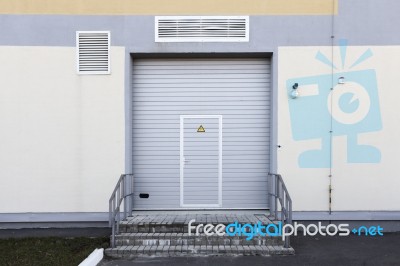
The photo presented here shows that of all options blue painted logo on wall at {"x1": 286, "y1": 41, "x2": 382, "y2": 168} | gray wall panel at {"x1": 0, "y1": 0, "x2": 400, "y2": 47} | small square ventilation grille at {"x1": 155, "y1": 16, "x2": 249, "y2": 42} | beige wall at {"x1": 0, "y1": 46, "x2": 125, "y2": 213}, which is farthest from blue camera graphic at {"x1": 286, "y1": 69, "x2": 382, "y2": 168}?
beige wall at {"x1": 0, "y1": 46, "x2": 125, "y2": 213}

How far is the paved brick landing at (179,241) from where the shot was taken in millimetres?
6449

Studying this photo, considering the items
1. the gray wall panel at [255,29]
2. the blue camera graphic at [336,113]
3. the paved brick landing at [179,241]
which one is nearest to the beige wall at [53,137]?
the gray wall panel at [255,29]

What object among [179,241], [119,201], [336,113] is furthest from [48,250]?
[336,113]

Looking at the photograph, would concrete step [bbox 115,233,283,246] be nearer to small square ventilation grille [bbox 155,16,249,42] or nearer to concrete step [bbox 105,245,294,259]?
concrete step [bbox 105,245,294,259]

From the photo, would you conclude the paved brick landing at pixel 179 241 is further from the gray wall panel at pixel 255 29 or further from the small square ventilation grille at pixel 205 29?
the small square ventilation grille at pixel 205 29

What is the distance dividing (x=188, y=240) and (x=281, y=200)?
169 cm

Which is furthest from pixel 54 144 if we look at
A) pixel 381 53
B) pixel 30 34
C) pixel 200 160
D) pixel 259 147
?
pixel 381 53

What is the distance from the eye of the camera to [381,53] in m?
7.66

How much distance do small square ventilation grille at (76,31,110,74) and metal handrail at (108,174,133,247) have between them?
2090 millimetres

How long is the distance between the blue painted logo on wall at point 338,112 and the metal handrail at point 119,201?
3.25 metres

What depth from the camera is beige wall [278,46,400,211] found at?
7629 millimetres

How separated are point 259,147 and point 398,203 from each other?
2.77 m

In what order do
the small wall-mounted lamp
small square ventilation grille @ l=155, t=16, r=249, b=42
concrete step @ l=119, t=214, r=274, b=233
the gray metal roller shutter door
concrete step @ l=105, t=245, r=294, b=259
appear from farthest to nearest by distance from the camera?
the gray metal roller shutter door, small square ventilation grille @ l=155, t=16, r=249, b=42, the small wall-mounted lamp, concrete step @ l=119, t=214, r=274, b=233, concrete step @ l=105, t=245, r=294, b=259

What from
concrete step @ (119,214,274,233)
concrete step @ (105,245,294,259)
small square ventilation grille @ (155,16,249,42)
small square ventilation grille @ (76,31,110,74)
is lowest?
concrete step @ (105,245,294,259)
